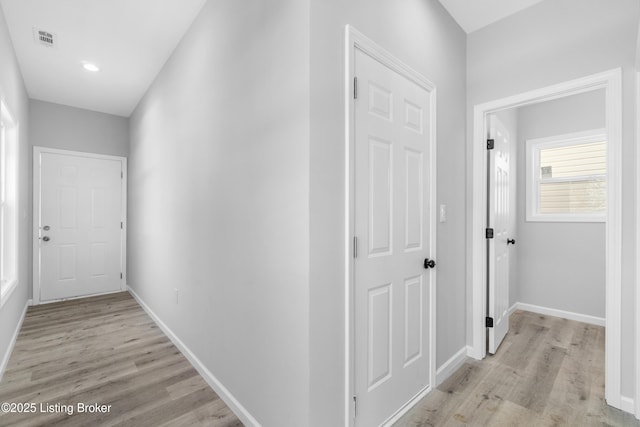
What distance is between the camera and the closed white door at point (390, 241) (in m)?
1.56

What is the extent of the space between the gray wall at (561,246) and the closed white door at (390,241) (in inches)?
100

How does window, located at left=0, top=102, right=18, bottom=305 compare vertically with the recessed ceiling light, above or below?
below

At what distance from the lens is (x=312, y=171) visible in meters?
1.32

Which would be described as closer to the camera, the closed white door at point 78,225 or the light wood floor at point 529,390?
the light wood floor at point 529,390

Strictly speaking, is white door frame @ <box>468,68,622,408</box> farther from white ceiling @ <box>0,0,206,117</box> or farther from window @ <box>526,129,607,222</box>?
white ceiling @ <box>0,0,206,117</box>

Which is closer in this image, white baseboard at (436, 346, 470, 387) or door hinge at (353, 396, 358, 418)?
door hinge at (353, 396, 358, 418)

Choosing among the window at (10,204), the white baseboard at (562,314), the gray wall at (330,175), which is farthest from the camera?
the white baseboard at (562,314)

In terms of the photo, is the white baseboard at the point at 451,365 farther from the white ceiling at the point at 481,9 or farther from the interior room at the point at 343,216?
the white ceiling at the point at 481,9

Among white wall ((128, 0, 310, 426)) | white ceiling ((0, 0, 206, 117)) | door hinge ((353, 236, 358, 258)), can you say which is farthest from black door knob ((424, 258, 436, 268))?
white ceiling ((0, 0, 206, 117))

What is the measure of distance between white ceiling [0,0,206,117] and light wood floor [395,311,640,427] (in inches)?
131

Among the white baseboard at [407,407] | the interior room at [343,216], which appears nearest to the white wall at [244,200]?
the interior room at [343,216]

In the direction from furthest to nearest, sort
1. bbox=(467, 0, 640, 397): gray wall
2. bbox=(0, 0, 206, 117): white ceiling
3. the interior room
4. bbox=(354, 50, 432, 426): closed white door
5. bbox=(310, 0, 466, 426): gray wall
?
bbox=(0, 0, 206, 117): white ceiling, bbox=(467, 0, 640, 397): gray wall, bbox=(354, 50, 432, 426): closed white door, the interior room, bbox=(310, 0, 466, 426): gray wall

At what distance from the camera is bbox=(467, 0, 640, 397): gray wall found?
1.82 m

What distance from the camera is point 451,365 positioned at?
90.6 inches
